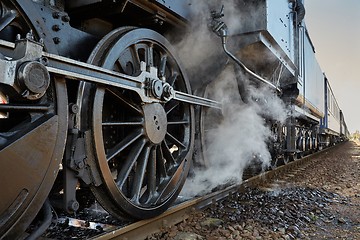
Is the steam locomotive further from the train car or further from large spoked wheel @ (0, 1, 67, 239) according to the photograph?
the train car

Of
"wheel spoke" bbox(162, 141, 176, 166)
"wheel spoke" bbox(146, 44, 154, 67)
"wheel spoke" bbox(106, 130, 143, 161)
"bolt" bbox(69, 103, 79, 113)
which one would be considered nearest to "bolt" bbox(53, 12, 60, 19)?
"bolt" bbox(69, 103, 79, 113)

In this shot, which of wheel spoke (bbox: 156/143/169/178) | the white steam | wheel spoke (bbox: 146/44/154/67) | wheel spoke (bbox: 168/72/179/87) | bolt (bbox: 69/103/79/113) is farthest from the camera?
the white steam

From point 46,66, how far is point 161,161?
53.4 inches

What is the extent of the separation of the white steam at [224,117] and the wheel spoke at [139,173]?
3.64ft

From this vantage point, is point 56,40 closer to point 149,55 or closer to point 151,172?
point 149,55

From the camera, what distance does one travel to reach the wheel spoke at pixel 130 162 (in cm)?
221

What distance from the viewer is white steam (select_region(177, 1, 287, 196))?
10.9ft

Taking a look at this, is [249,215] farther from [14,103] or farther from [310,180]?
[310,180]

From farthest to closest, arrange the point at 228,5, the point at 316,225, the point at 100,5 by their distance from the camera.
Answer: the point at 228,5 < the point at 316,225 < the point at 100,5

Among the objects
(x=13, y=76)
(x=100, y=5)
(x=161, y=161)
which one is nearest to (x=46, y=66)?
(x=13, y=76)

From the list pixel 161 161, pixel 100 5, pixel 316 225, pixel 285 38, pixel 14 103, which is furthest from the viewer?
pixel 285 38

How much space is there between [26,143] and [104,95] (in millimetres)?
829

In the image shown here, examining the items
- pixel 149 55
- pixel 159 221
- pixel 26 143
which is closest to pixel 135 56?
pixel 149 55

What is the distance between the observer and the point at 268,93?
5070 millimetres
